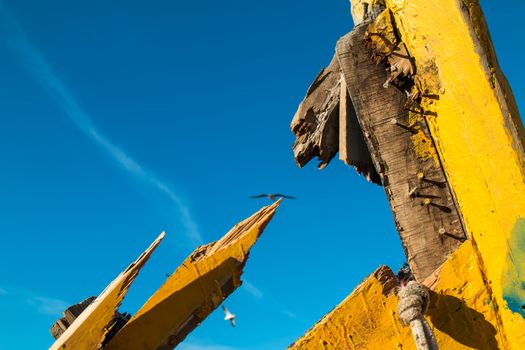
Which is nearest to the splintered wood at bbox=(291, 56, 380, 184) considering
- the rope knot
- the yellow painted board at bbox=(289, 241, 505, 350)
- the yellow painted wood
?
the yellow painted wood

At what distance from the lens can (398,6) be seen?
3.00 m

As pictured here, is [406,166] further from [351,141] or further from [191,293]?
[191,293]

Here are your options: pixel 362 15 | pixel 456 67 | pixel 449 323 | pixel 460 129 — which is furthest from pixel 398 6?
pixel 449 323

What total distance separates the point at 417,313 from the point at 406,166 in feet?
2.62

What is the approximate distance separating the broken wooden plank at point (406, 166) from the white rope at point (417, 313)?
335 mm

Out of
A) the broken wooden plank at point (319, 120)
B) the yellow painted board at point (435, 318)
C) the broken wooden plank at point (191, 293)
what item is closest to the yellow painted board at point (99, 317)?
the broken wooden plank at point (191, 293)

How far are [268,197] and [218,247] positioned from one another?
0.34 meters

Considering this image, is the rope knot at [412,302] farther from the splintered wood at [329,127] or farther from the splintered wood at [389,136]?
the splintered wood at [329,127]

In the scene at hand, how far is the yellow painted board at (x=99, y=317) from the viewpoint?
2527 mm

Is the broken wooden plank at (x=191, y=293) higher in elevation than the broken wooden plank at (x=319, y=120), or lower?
lower

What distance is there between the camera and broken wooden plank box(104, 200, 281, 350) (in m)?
2.63

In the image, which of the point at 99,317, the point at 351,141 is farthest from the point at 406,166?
the point at 99,317

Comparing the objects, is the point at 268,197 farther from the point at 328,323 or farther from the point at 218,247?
the point at 328,323

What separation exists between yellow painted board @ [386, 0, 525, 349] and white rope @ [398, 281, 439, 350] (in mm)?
335
